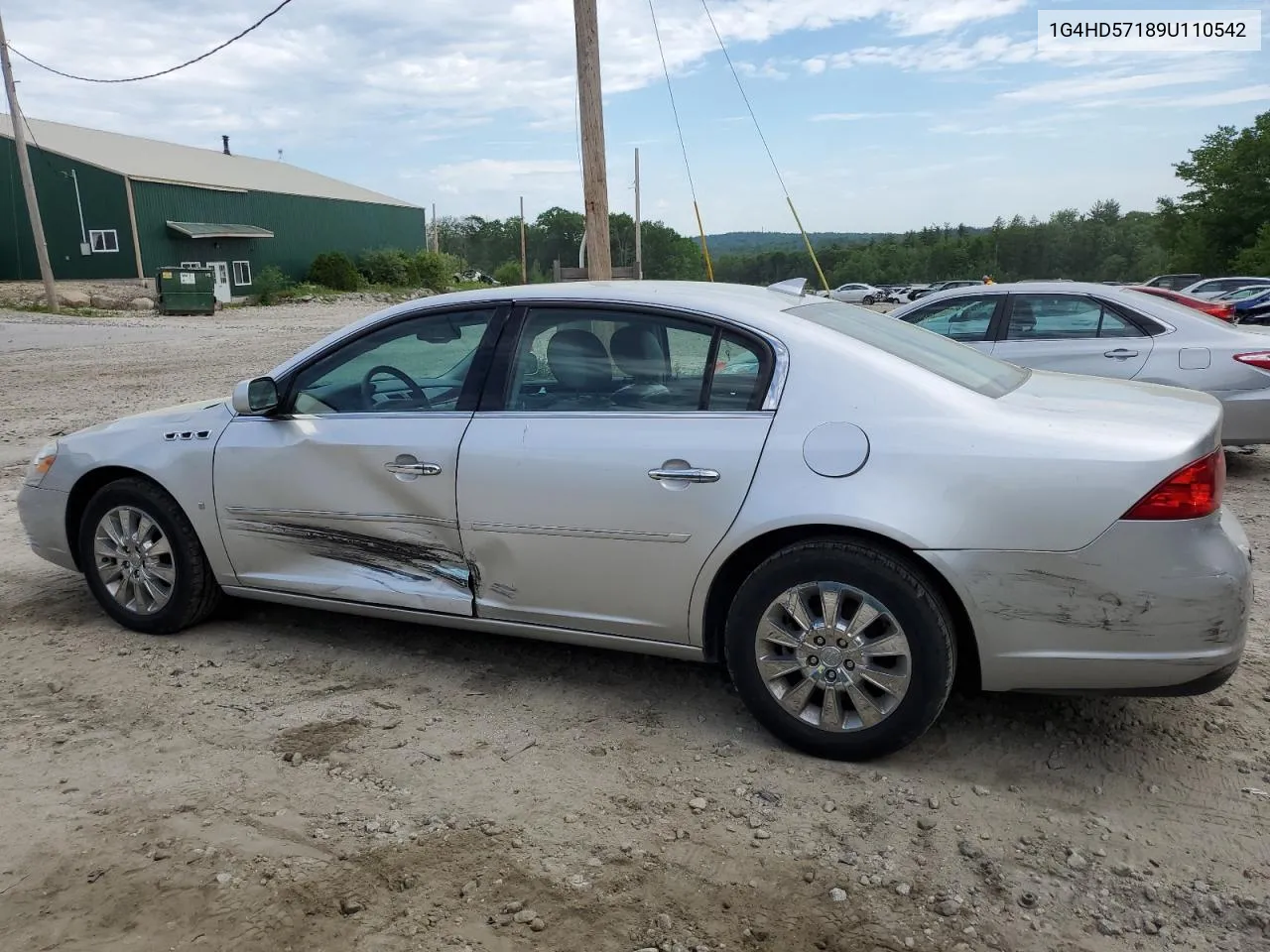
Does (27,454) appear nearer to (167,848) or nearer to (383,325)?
(383,325)

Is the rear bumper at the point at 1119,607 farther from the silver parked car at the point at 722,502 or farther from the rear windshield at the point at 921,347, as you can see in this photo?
the rear windshield at the point at 921,347

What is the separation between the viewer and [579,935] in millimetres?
2568

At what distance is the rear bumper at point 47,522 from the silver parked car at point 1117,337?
6.19 meters

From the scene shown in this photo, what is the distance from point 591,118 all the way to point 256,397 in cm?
774

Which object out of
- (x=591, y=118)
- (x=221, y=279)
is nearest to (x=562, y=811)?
(x=591, y=118)

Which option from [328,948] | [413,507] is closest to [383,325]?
[413,507]

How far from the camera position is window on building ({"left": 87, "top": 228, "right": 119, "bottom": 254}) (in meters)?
40.4

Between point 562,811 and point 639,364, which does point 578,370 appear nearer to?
point 639,364

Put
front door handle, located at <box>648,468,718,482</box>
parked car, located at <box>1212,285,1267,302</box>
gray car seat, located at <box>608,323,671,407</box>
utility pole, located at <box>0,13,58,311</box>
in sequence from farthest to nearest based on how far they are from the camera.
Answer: utility pole, located at <box>0,13,58,311</box> < parked car, located at <box>1212,285,1267,302</box> < gray car seat, located at <box>608,323,671,407</box> < front door handle, located at <box>648,468,718,482</box>

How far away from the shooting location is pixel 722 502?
340cm

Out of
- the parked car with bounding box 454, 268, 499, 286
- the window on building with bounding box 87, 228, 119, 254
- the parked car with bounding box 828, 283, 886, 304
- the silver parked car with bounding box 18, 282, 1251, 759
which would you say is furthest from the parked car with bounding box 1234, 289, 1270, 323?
the parked car with bounding box 454, 268, 499, 286

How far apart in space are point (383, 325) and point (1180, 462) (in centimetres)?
296

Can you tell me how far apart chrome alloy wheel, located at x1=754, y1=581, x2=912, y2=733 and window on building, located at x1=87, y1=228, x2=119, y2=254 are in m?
43.7

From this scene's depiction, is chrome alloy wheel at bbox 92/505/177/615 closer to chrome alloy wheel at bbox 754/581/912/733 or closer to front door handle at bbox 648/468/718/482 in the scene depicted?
front door handle at bbox 648/468/718/482
